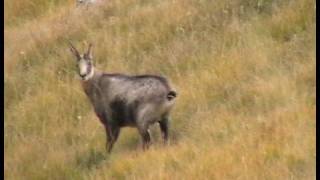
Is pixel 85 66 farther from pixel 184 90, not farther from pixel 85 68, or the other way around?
pixel 184 90

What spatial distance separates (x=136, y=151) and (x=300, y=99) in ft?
5.85

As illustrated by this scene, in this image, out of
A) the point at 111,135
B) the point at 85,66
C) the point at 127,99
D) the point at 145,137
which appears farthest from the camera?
the point at 85,66

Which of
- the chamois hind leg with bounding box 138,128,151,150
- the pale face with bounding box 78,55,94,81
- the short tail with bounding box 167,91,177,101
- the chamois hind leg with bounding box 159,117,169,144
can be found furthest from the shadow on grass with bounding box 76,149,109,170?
the short tail with bounding box 167,91,177,101

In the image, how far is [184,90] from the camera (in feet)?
37.4

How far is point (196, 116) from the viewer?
10789 mm

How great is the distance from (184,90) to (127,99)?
982mm

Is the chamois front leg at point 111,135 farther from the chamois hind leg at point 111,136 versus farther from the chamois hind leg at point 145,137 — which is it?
the chamois hind leg at point 145,137

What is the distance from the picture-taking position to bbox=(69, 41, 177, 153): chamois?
34.1 feet

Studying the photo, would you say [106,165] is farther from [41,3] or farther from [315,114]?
[41,3]

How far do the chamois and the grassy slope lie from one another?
0.24 metres

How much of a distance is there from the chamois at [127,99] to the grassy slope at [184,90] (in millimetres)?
241

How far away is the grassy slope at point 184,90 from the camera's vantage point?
9.59m

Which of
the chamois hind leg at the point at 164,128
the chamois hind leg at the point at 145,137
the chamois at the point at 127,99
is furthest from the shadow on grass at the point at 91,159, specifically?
the chamois hind leg at the point at 164,128

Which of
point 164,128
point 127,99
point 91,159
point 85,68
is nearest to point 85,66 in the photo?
point 85,68
